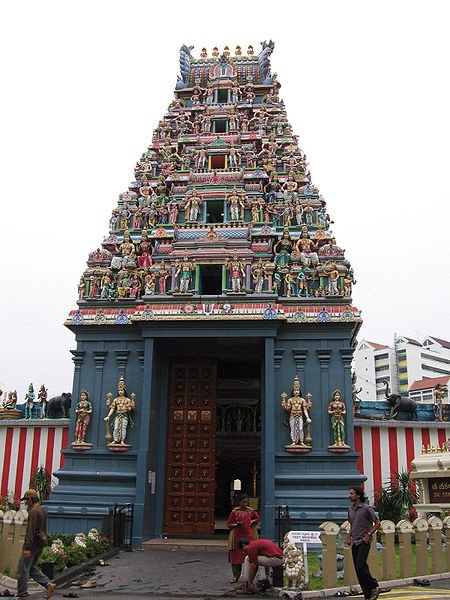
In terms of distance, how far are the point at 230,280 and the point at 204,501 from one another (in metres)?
6.39

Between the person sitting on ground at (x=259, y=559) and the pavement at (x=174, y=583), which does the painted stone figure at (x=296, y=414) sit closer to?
the pavement at (x=174, y=583)

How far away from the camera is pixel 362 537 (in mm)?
8367

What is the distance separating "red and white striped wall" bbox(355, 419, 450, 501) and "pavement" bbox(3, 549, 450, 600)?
671 cm

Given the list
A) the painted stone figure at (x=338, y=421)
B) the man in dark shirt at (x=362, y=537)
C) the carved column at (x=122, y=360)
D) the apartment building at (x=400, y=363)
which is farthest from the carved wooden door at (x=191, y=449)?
the apartment building at (x=400, y=363)

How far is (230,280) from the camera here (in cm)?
1827

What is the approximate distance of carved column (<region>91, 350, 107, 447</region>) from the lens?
17547 mm

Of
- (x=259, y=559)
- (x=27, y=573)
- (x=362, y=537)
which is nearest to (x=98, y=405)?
(x=27, y=573)

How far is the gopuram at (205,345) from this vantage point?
16.5m

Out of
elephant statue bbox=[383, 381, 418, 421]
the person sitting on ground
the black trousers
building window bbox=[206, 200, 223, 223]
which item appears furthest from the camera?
building window bbox=[206, 200, 223, 223]

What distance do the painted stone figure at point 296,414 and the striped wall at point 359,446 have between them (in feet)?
9.68

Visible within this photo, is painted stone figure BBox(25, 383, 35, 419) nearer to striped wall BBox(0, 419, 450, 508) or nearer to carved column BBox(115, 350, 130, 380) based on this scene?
striped wall BBox(0, 419, 450, 508)

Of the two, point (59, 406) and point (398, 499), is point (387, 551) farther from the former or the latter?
point (59, 406)

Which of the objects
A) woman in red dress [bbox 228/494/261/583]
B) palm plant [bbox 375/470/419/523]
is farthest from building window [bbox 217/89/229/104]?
woman in red dress [bbox 228/494/261/583]

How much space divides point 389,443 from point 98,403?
29.7 ft
